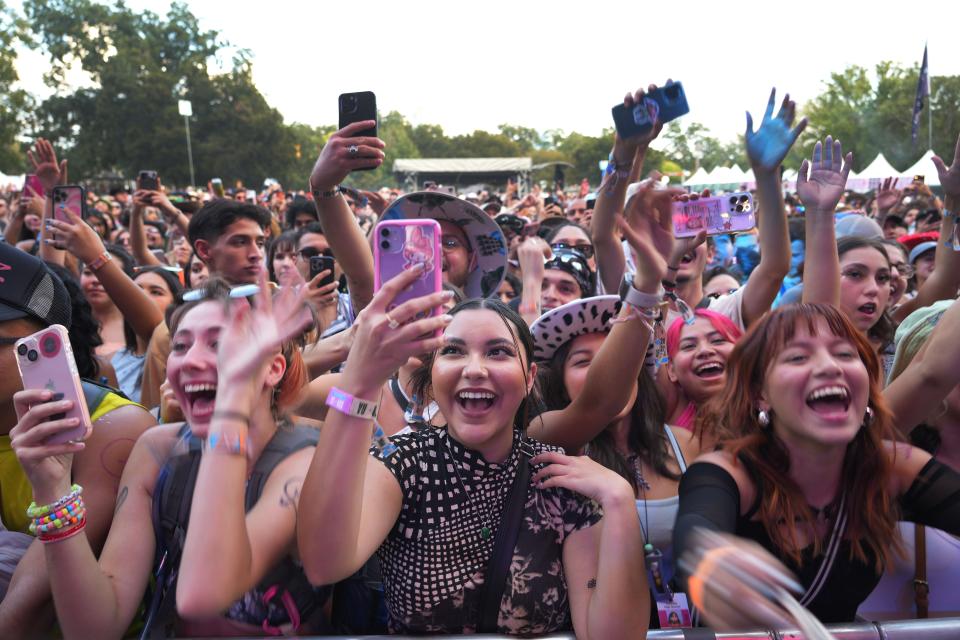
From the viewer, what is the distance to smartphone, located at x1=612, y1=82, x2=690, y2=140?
9.59 ft

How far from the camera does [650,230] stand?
8.00 ft

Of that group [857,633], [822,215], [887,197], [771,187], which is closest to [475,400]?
[857,633]

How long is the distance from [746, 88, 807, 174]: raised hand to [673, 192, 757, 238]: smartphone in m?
0.34

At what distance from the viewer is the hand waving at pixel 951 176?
3.60 meters

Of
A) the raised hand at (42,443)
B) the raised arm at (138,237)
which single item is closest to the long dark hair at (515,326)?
the raised hand at (42,443)

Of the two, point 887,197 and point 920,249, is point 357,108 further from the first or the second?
point 887,197

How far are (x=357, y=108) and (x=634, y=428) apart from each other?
1619 mm

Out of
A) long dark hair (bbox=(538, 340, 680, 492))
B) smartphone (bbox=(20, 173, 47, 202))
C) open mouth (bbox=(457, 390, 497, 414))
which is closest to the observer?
open mouth (bbox=(457, 390, 497, 414))

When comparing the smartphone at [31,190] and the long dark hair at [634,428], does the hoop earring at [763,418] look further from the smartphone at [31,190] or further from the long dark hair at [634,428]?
the smartphone at [31,190]

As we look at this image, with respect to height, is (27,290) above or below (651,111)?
below

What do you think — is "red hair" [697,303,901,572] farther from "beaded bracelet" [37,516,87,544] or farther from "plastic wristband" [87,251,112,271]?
"plastic wristband" [87,251,112,271]

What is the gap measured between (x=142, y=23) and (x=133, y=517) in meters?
71.1

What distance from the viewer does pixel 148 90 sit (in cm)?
5384

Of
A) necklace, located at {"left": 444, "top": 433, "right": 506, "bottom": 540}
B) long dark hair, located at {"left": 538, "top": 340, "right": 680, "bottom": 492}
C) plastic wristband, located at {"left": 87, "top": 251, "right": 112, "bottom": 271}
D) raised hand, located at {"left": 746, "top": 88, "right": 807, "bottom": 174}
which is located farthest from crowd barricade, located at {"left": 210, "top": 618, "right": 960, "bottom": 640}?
plastic wristband, located at {"left": 87, "top": 251, "right": 112, "bottom": 271}
